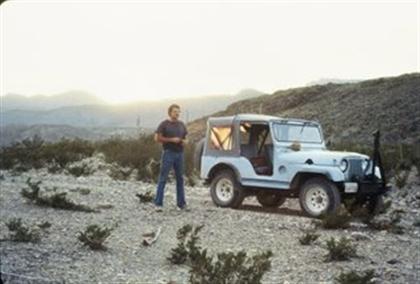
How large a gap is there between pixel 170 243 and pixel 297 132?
5.77 metres

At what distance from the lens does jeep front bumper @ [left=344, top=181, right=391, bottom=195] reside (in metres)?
15.0

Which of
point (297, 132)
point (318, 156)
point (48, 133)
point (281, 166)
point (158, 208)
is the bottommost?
point (48, 133)

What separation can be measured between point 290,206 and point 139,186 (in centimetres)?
500

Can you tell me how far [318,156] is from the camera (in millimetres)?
15539

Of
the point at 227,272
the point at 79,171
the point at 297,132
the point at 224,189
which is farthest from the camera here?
the point at 79,171

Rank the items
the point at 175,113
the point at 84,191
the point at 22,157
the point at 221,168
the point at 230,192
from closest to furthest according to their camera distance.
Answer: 1. the point at 175,113
2. the point at 230,192
3. the point at 221,168
4. the point at 84,191
5. the point at 22,157

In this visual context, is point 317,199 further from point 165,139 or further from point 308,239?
point 308,239

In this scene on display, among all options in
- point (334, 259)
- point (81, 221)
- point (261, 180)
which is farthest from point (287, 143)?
point (334, 259)

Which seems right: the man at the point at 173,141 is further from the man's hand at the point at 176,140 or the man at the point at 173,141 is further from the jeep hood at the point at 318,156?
the jeep hood at the point at 318,156

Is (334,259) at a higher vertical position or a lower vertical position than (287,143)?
lower

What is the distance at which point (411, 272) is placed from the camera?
10023 millimetres

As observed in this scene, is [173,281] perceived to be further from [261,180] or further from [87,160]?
[87,160]

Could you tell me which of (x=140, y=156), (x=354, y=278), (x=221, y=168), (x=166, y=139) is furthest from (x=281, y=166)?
(x=140, y=156)

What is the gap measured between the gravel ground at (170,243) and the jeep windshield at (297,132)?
1534 millimetres
